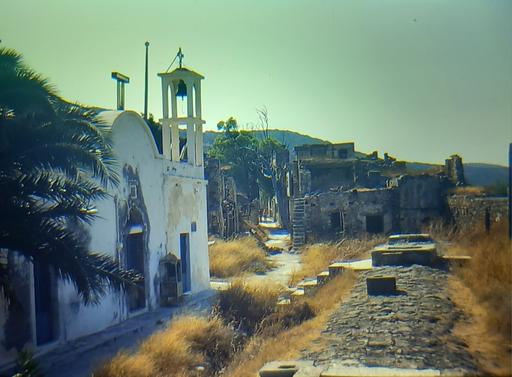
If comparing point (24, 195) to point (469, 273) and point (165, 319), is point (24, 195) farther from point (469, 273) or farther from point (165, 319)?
point (469, 273)

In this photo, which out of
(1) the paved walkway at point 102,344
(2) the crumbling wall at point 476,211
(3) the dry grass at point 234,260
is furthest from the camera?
(3) the dry grass at point 234,260

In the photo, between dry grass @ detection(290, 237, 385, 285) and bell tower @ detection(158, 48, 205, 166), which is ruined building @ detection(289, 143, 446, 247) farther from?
bell tower @ detection(158, 48, 205, 166)

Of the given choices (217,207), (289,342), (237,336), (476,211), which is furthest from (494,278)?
(217,207)

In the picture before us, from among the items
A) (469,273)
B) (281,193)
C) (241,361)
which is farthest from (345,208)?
(281,193)

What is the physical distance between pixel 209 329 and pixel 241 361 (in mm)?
2355

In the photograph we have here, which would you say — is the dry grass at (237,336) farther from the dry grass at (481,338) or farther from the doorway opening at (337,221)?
the doorway opening at (337,221)

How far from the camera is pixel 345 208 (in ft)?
82.9

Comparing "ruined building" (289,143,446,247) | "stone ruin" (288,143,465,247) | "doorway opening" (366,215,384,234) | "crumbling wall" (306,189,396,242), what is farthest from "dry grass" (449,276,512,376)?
"doorway opening" (366,215,384,234)

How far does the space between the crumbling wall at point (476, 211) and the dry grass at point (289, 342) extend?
3.65 metres

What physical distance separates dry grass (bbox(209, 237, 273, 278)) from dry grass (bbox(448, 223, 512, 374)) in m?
11.5

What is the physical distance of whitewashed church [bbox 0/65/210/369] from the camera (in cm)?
1109

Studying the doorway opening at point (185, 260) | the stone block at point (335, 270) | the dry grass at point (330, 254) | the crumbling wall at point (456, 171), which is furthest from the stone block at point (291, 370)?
the crumbling wall at point (456, 171)

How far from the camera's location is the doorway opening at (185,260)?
17578 mm

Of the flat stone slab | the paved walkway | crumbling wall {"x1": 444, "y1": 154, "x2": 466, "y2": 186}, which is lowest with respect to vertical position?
the paved walkway
